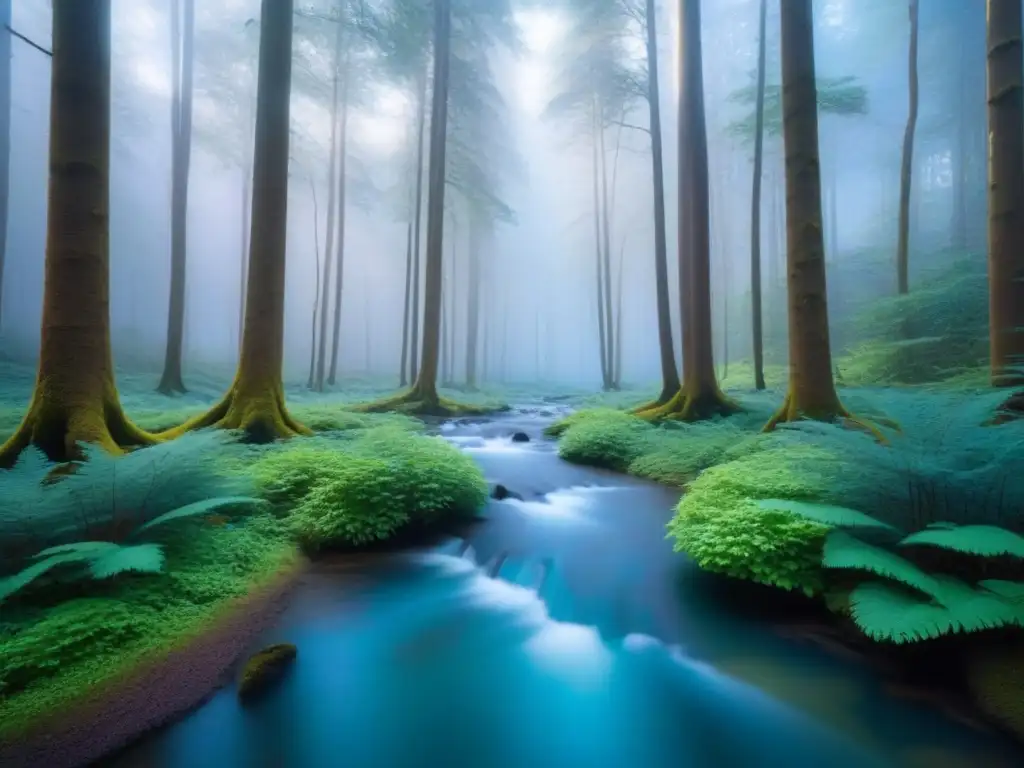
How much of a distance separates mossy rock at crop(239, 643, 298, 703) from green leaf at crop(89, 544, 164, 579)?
2.49 feet

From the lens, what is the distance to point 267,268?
694 cm

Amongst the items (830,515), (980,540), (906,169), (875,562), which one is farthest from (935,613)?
(906,169)

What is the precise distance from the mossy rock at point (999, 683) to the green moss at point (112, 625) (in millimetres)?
4271

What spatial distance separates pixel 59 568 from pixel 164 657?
83cm

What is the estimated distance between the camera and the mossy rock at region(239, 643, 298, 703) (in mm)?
2521

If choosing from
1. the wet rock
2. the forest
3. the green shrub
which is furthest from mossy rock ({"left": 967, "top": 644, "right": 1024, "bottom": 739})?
the wet rock

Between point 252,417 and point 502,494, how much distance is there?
384cm

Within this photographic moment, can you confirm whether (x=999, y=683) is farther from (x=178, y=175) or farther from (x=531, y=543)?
(x=178, y=175)

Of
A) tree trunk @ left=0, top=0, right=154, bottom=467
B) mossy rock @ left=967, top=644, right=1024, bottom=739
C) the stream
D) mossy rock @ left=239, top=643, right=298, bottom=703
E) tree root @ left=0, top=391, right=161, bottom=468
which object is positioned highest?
tree trunk @ left=0, top=0, right=154, bottom=467

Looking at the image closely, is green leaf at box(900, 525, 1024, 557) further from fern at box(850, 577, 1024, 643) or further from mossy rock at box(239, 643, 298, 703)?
mossy rock at box(239, 643, 298, 703)

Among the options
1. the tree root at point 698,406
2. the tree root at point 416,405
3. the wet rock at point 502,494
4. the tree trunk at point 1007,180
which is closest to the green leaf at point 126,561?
the wet rock at point 502,494

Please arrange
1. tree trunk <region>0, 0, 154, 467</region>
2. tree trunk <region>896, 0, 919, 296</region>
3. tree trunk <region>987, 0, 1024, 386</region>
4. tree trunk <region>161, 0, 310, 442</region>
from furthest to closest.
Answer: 1. tree trunk <region>896, 0, 919, 296</region>
2. tree trunk <region>161, 0, 310, 442</region>
3. tree trunk <region>987, 0, 1024, 386</region>
4. tree trunk <region>0, 0, 154, 467</region>

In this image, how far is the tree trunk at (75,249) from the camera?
456cm

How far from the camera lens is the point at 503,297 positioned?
45188 mm
